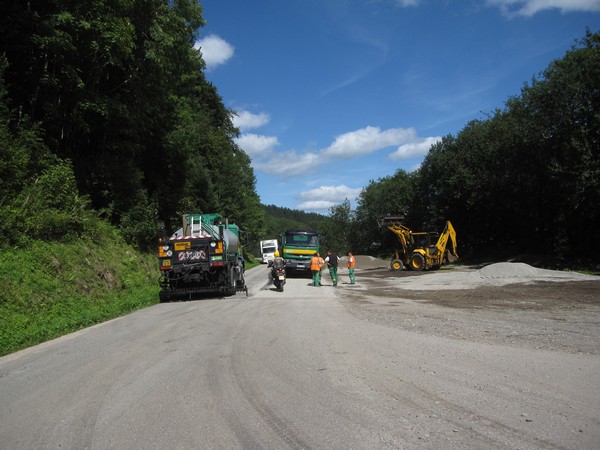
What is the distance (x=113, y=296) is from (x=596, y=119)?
27459 millimetres

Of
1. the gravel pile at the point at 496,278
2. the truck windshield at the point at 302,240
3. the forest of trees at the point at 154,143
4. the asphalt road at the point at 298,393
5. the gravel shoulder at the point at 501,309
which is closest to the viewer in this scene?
the asphalt road at the point at 298,393

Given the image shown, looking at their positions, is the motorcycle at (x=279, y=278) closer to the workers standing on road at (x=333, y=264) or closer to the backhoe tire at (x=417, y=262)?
the workers standing on road at (x=333, y=264)

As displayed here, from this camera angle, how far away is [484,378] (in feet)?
18.0

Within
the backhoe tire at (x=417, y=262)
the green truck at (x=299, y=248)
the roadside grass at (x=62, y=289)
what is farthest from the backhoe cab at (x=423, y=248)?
the roadside grass at (x=62, y=289)

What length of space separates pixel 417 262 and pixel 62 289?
24.1 meters

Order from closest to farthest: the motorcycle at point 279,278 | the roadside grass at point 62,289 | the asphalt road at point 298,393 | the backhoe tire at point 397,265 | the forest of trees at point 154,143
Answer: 1. the asphalt road at point 298,393
2. the roadside grass at point 62,289
3. the forest of trees at point 154,143
4. the motorcycle at point 279,278
5. the backhoe tire at point 397,265

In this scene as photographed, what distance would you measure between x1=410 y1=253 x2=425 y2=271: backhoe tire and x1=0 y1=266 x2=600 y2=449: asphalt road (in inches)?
902

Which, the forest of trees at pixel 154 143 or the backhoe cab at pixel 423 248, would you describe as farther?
the backhoe cab at pixel 423 248

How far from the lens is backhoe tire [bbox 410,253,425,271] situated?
100ft

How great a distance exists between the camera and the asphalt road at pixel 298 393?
3.96 m

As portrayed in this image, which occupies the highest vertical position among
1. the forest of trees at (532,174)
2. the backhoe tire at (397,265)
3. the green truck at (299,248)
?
the forest of trees at (532,174)

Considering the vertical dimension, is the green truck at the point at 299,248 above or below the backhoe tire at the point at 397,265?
above

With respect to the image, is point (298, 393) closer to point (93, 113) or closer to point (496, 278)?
point (496, 278)

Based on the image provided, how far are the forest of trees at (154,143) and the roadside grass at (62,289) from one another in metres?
0.90
